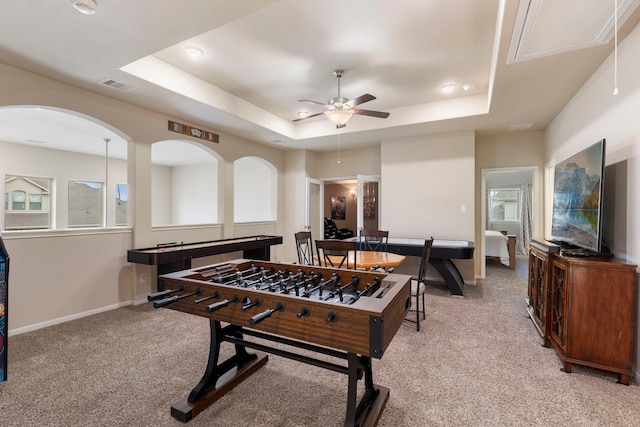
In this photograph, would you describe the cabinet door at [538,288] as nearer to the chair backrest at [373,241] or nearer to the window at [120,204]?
the chair backrest at [373,241]

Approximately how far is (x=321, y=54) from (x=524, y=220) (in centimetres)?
856

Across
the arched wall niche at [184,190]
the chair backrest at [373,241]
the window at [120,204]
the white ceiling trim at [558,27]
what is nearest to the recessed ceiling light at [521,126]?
the white ceiling trim at [558,27]

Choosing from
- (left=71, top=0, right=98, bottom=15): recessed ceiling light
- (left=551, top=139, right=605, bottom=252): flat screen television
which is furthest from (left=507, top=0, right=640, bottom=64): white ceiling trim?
(left=71, top=0, right=98, bottom=15): recessed ceiling light

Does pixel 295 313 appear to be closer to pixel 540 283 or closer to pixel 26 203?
pixel 540 283

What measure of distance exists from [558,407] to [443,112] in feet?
12.5

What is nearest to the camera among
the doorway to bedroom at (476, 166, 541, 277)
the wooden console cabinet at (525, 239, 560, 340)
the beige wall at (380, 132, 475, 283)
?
the wooden console cabinet at (525, 239, 560, 340)

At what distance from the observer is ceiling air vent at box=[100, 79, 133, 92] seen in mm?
3148

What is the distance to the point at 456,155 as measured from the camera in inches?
201

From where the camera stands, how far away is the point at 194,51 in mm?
3111

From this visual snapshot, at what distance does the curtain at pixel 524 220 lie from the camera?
8.65m

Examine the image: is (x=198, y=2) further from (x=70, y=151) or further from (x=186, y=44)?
(x=70, y=151)

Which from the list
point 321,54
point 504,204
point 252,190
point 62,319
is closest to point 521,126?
point 321,54

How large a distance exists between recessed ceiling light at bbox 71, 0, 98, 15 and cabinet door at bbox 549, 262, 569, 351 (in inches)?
157

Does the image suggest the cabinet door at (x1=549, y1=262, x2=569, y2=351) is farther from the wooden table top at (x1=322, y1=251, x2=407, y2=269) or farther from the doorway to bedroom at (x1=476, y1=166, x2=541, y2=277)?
the doorway to bedroom at (x1=476, y1=166, x2=541, y2=277)
